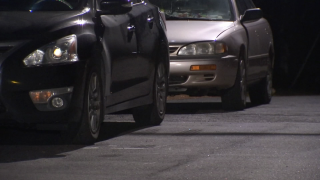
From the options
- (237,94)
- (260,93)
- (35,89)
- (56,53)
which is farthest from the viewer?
(260,93)

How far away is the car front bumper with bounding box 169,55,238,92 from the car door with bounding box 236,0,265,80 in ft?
3.75

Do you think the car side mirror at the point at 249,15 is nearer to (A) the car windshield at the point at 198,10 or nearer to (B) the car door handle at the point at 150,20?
(A) the car windshield at the point at 198,10

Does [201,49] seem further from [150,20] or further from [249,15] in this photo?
[150,20]

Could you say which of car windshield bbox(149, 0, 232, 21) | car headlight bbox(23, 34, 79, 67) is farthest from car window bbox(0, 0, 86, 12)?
car windshield bbox(149, 0, 232, 21)

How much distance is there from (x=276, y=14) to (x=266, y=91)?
10893 millimetres

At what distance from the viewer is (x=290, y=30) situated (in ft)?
82.1

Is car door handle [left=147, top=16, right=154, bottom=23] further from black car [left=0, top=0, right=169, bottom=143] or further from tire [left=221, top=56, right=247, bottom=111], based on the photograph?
tire [left=221, top=56, right=247, bottom=111]

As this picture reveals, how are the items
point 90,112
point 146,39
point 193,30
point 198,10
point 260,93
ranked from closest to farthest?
point 90,112, point 146,39, point 193,30, point 198,10, point 260,93

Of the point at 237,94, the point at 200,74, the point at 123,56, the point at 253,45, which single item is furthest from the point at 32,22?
the point at 253,45

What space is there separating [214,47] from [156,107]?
199 centimetres

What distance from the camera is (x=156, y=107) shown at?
382 inches

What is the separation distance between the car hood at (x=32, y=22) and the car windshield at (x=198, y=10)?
14.6 feet

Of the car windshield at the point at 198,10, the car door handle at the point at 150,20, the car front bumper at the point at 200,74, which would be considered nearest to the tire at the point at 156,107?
the car door handle at the point at 150,20

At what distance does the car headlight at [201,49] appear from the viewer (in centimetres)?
1137
